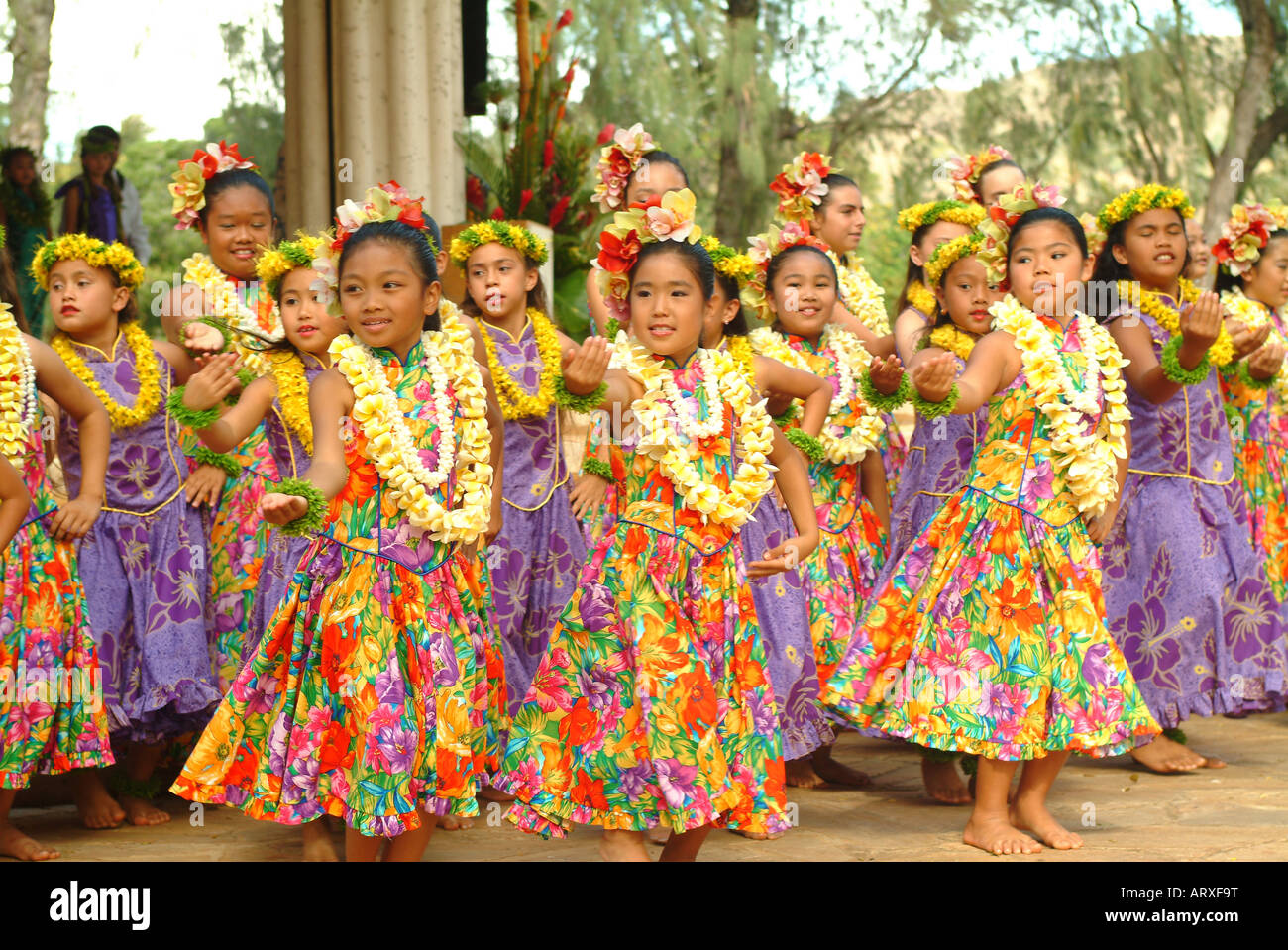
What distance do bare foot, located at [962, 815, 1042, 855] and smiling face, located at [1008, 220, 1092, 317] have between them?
4.98 ft

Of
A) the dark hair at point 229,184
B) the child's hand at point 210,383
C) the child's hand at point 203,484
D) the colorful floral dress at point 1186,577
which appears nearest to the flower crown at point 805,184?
the colorful floral dress at point 1186,577

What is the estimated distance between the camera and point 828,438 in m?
5.46

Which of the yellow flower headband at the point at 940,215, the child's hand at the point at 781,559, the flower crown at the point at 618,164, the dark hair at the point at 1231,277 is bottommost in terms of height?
the child's hand at the point at 781,559

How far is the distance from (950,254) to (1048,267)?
2.39 ft

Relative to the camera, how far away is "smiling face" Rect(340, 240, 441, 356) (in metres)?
3.87

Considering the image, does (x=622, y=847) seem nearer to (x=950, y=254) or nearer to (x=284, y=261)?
(x=284, y=261)

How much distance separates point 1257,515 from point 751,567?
332 cm

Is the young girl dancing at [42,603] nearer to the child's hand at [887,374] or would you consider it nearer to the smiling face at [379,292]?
the smiling face at [379,292]

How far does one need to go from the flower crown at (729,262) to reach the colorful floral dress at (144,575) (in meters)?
2.00

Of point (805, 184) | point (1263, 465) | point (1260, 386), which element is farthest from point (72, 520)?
point (1263, 465)

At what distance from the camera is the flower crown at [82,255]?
4906 mm

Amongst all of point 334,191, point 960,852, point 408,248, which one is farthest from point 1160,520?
point 334,191

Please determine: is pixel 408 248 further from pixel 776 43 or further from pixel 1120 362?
pixel 776 43

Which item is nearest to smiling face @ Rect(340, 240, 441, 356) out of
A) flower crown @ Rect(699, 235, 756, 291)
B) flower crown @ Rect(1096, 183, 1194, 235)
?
flower crown @ Rect(699, 235, 756, 291)
